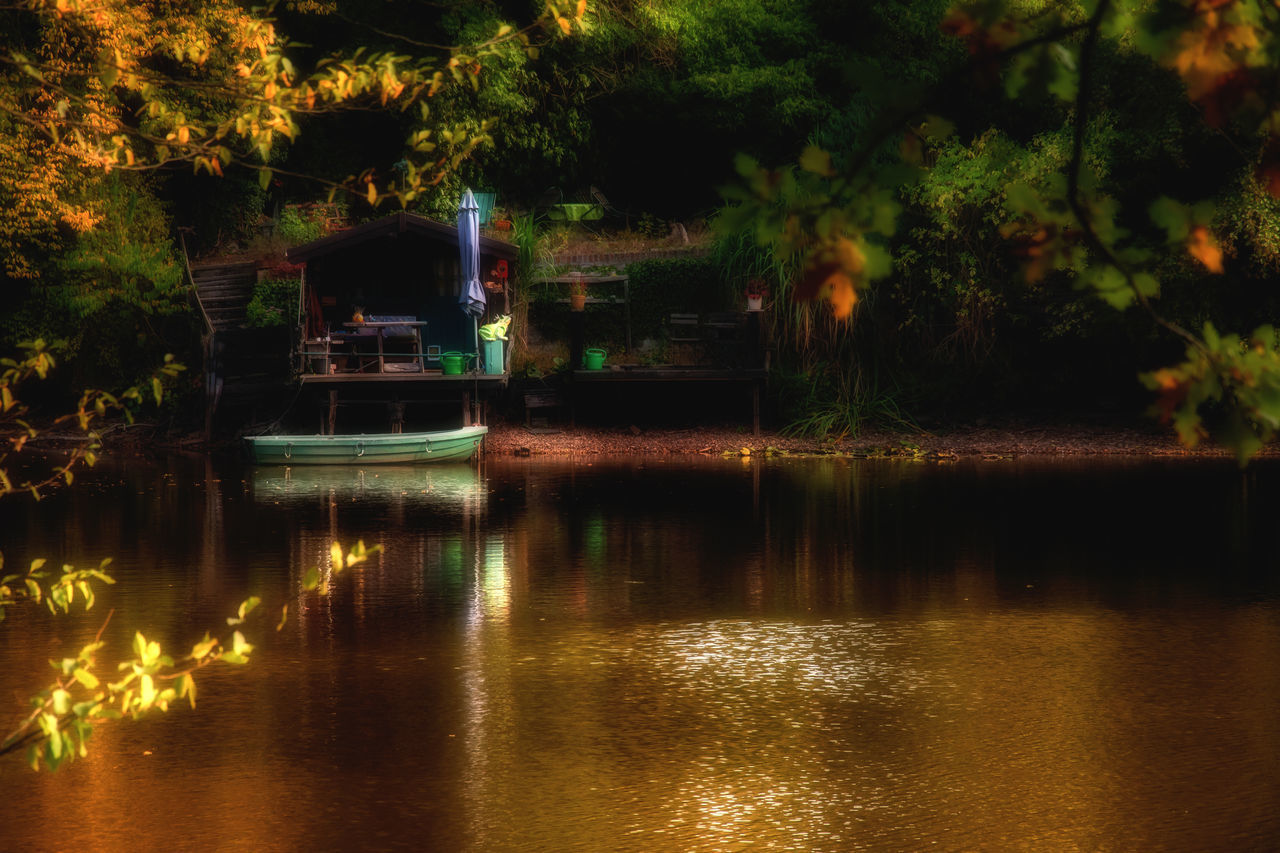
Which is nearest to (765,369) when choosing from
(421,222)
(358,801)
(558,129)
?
(421,222)

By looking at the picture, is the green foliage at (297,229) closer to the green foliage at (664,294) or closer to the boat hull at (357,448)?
the green foliage at (664,294)

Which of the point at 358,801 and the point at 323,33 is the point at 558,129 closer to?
the point at 323,33

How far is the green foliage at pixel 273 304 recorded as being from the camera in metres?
31.9

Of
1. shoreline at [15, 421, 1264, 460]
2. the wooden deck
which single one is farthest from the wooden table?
shoreline at [15, 421, 1264, 460]

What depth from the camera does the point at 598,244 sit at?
34.8 meters

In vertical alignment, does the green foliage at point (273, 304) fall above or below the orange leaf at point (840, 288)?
above

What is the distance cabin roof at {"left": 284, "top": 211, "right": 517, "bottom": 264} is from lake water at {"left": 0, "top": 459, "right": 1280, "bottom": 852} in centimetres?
1259

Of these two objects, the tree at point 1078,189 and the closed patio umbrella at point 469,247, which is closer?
the tree at point 1078,189

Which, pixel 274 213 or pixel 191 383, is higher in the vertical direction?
pixel 274 213

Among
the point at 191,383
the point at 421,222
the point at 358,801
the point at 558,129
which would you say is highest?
the point at 558,129

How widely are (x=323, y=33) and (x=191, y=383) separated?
464 inches

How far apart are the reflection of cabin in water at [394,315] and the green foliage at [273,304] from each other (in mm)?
1060

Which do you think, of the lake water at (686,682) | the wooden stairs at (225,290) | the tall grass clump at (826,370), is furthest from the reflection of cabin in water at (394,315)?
the lake water at (686,682)

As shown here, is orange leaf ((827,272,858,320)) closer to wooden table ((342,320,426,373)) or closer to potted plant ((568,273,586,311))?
wooden table ((342,320,426,373))
